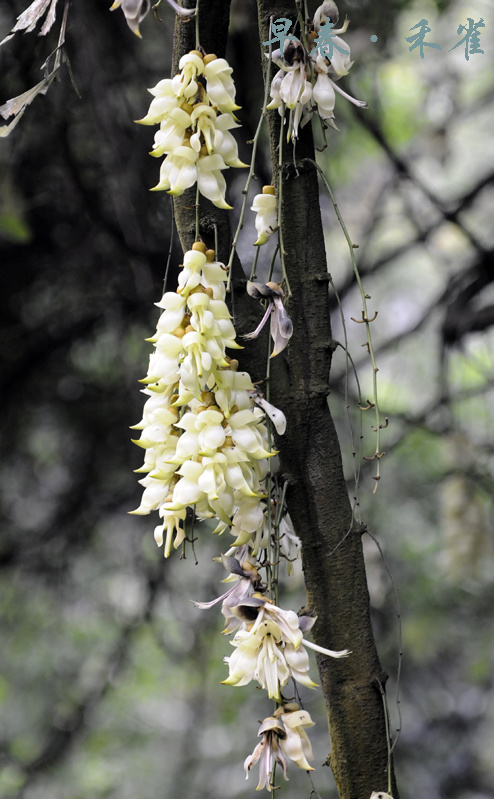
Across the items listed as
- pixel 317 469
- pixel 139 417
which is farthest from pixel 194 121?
pixel 139 417

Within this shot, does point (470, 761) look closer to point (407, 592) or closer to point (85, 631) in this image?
point (407, 592)

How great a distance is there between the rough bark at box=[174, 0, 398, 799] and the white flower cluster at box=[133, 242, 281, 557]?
0.06 meters

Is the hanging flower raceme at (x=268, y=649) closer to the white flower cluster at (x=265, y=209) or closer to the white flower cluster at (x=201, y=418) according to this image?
the white flower cluster at (x=201, y=418)

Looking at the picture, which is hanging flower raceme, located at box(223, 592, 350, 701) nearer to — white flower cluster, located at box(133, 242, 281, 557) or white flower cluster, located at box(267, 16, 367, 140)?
white flower cluster, located at box(133, 242, 281, 557)

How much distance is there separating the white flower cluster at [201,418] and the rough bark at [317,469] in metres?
0.06

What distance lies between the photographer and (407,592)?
91 centimetres

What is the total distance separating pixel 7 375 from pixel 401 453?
0.50 metres

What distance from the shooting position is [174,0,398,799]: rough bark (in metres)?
0.36

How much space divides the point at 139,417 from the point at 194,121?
0.62 m

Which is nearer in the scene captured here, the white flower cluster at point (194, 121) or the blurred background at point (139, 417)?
the white flower cluster at point (194, 121)

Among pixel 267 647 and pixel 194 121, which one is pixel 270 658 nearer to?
pixel 267 647

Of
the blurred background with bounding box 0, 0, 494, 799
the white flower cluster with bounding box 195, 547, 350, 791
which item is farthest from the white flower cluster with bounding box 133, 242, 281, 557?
the blurred background with bounding box 0, 0, 494, 799

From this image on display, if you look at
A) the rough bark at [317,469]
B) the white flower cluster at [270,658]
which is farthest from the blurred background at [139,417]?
the white flower cluster at [270,658]

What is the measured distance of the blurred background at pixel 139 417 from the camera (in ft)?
2.78
